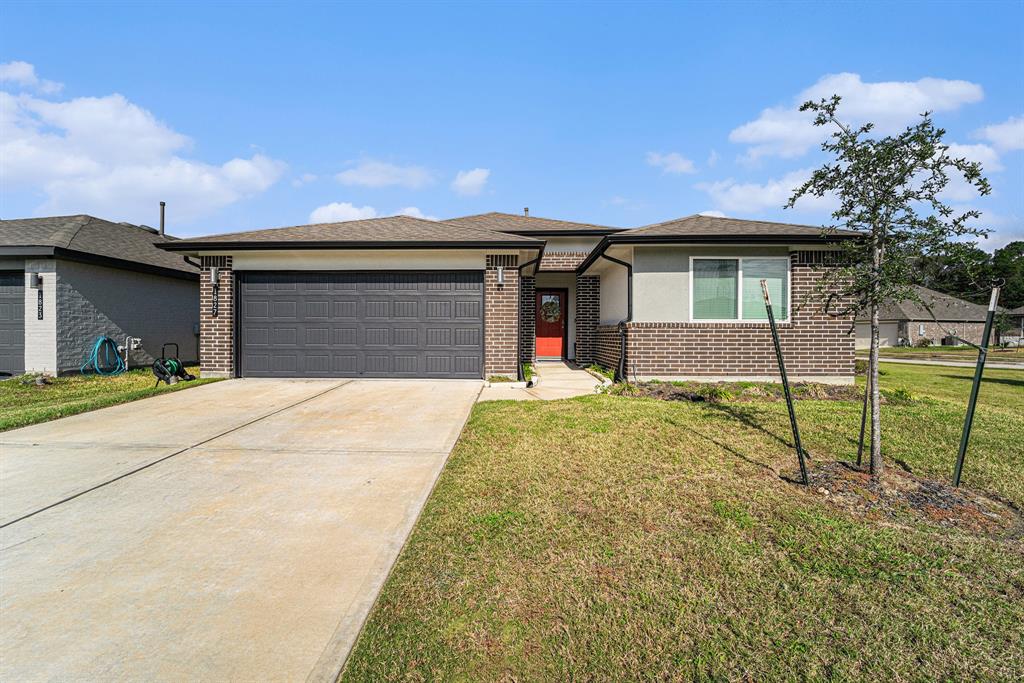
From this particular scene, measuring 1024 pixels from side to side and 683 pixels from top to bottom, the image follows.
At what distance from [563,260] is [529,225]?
1.89 metres

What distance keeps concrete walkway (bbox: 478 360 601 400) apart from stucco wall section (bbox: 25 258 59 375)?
32.6 feet

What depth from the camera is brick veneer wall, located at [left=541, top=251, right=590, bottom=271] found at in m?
14.0

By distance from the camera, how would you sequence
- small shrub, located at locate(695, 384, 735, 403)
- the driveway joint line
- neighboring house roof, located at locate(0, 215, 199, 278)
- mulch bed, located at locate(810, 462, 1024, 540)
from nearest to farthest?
mulch bed, located at locate(810, 462, 1024, 540), the driveway joint line, small shrub, located at locate(695, 384, 735, 403), neighboring house roof, located at locate(0, 215, 199, 278)

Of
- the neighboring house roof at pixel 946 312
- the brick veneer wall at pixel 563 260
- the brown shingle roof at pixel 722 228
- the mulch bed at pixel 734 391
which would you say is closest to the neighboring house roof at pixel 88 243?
the brick veneer wall at pixel 563 260

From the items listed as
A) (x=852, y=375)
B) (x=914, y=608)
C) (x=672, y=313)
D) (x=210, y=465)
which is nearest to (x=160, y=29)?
(x=210, y=465)

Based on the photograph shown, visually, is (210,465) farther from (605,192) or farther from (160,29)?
(605,192)

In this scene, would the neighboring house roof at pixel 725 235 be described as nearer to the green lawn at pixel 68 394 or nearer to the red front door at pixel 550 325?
the red front door at pixel 550 325

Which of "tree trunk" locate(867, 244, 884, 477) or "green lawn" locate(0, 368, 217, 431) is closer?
"tree trunk" locate(867, 244, 884, 477)

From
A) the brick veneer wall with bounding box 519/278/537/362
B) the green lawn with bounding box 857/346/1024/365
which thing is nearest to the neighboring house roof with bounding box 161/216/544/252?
the brick veneer wall with bounding box 519/278/537/362

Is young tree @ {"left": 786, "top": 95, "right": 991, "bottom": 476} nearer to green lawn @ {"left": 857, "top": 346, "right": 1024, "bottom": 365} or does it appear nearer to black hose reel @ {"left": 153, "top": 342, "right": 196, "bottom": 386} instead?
black hose reel @ {"left": 153, "top": 342, "right": 196, "bottom": 386}

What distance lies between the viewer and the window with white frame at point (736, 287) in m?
9.40

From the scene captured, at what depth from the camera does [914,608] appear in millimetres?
2355

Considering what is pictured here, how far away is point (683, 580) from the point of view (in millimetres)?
Result: 2588

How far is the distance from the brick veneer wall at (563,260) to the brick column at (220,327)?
26.4 ft
